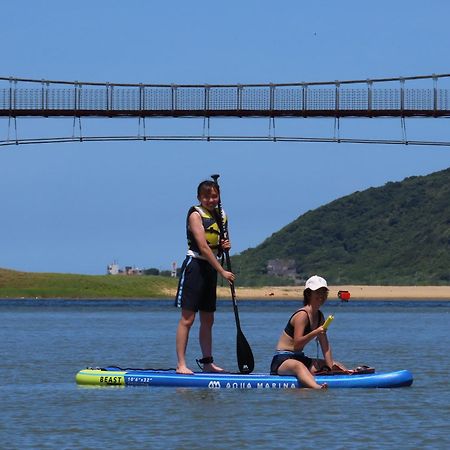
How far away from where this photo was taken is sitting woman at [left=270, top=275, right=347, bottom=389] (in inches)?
684

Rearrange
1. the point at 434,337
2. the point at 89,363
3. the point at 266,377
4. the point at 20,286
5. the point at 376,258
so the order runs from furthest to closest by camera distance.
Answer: the point at 376,258 → the point at 20,286 → the point at 434,337 → the point at 89,363 → the point at 266,377

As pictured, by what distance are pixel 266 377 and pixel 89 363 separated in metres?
7.52

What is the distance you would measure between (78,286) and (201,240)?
378ft

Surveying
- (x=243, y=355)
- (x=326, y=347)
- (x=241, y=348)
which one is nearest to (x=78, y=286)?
(x=243, y=355)

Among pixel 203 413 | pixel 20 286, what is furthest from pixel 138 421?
pixel 20 286

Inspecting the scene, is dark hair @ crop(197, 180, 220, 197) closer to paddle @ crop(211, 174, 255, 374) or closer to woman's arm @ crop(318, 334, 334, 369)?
paddle @ crop(211, 174, 255, 374)

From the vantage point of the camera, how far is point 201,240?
1798 centimetres

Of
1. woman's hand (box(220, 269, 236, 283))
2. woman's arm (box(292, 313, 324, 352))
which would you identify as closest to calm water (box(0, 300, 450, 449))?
woman's arm (box(292, 313, 324, 352))

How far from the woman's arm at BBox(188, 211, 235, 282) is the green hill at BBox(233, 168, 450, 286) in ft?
480

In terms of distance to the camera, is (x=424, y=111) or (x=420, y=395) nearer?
(x=420, y=395)

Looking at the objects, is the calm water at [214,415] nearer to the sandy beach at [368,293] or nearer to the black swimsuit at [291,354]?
the black swimsuit at [291,354]

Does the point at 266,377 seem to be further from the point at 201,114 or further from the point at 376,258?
the point at 376,258

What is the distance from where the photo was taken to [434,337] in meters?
37.5

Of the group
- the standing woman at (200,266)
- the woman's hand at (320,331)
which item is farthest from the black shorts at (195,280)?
the woman's hand at (320,331)
